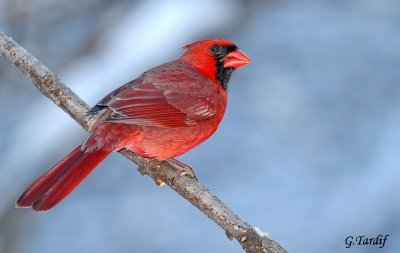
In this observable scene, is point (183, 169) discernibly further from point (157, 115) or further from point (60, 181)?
point (60, 181)

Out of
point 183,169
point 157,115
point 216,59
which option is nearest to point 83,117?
→ point 157,115

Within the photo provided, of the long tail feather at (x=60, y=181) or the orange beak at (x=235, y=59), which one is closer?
the long tail feather at (x=60, y=181)

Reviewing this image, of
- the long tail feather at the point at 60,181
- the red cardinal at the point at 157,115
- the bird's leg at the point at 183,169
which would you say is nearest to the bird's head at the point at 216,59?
the red cardinal at the point at 157,115

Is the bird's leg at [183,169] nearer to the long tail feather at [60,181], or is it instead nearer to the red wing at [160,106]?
the red wing at [160,106]

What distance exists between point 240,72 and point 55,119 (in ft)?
5.80

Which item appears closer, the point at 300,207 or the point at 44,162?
the point at 44,162

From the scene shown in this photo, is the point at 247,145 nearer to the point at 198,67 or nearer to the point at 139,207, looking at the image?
the point at 139,207

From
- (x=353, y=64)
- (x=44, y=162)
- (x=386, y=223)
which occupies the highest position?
(x=353, y=64)

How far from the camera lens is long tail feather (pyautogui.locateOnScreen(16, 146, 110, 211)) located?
282 centimetres

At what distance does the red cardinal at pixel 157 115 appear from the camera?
2951mm

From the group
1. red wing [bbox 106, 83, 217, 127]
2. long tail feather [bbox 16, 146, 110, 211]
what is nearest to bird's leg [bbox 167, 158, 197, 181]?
red wing [bbox 106, 83, 217, 127]

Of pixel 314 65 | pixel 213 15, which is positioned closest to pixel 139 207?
pixel 213 15

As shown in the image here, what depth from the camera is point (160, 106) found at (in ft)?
11.1

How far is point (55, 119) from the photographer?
4.67 meters
